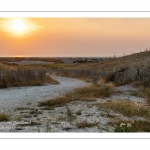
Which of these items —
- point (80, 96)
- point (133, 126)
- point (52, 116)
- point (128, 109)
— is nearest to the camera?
point (133, 126)

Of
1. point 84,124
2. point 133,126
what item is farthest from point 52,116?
point 133,126

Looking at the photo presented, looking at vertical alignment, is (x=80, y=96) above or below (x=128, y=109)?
above

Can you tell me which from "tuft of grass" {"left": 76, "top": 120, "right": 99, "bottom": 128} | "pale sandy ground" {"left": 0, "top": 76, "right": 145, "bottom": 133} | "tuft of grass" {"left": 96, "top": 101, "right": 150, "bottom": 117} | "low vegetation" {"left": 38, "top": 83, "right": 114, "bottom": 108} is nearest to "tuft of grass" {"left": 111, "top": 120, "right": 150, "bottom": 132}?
"pale sandy ground" {"left": 0, "top": 76, "right": 145, "bottom": 133}

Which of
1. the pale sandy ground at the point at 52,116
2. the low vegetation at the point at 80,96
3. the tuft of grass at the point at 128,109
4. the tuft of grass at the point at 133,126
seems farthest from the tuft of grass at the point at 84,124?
the low vegetation at the point at 80,96

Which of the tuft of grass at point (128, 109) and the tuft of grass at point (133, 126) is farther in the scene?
the tuft of grass at point (128, 109)

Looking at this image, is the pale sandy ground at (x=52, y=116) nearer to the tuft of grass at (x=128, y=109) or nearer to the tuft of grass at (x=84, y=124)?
the tuft of grass at (x=84, y=124)

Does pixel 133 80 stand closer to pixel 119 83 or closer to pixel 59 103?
pixel 119 83

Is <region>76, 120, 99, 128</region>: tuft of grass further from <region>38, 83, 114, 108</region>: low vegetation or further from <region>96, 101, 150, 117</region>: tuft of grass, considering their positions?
<region>38, 83, 114, 108</region>: low vegetation

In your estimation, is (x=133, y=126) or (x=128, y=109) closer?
(x=133, y=126)

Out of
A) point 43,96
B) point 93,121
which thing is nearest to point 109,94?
point 43,96

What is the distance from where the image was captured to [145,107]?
10.8 meters

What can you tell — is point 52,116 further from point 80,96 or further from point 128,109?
point 80,96

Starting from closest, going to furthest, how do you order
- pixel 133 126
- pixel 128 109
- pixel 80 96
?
pixel 133 126 → pixel 128 109 → pixel 80 96
